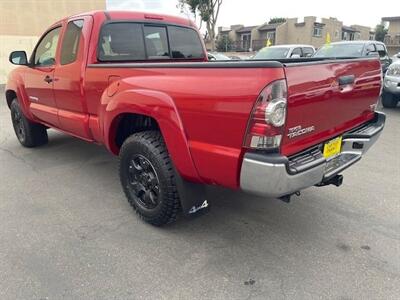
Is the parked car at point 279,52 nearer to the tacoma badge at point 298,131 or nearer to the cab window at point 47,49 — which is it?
the cab window at point 47,49

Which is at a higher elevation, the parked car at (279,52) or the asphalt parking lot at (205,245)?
the parked car at (279,52)

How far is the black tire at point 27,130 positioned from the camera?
5.56m

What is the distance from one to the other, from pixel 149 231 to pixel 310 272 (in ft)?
4.50

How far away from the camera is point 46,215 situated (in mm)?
3502

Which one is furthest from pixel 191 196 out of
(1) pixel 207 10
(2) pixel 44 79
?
(1) pixel 207 10

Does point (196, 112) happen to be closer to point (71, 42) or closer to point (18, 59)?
point (71, 42)

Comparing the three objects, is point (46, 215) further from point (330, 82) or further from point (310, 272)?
point (330, 82)

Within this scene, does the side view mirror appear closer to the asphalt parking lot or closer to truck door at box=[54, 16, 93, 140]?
truck door at box=[54, 16, 93, 140]

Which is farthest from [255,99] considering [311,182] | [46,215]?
[46,215]

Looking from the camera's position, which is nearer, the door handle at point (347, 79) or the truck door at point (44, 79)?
the door handle at point (347, 79)

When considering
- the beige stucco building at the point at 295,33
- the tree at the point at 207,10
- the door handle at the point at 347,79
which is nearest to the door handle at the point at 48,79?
the door handle at the point at 347,79

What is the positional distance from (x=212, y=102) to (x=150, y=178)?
41.3 inches

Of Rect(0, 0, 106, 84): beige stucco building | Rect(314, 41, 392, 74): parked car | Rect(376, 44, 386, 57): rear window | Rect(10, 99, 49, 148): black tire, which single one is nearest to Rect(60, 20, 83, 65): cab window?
Rect(10, 99, 49, 148): black tire

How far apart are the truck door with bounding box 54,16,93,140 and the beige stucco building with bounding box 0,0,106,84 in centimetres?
1546
